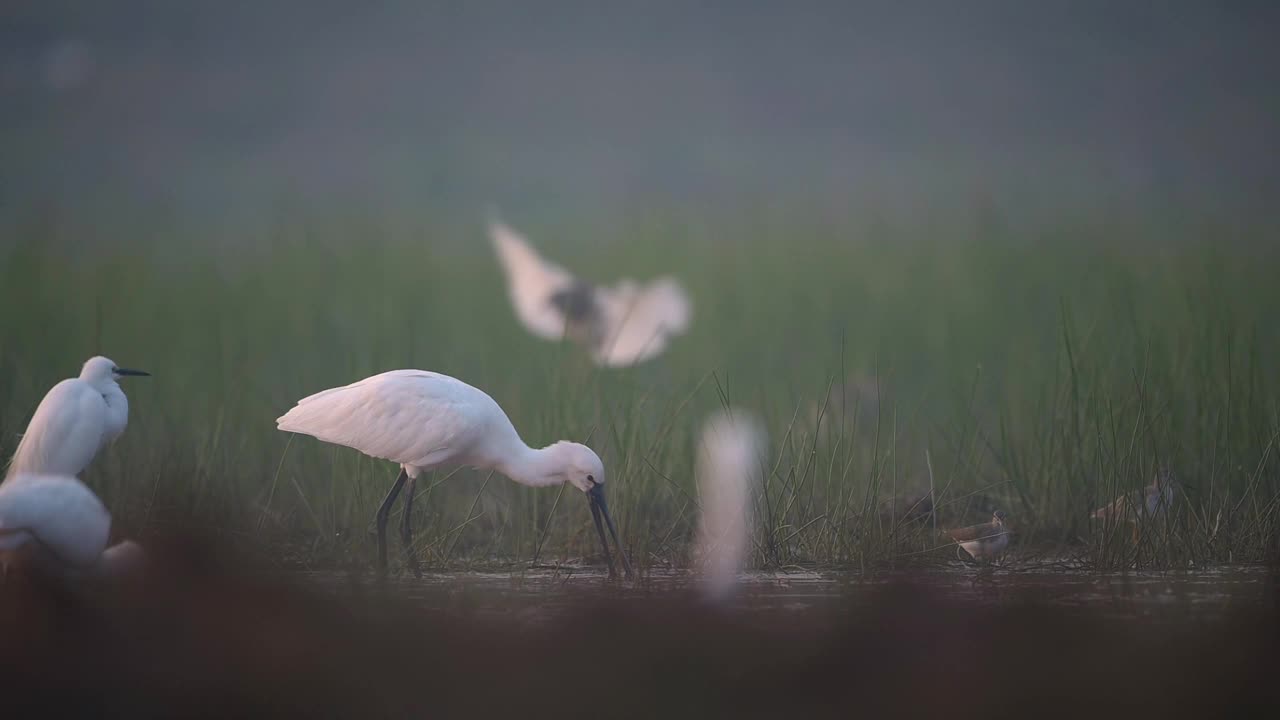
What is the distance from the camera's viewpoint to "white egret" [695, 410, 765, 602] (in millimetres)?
4781

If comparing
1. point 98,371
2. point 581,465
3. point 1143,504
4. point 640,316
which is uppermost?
point 640,316

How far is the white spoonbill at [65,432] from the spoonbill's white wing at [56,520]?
2.65 feet

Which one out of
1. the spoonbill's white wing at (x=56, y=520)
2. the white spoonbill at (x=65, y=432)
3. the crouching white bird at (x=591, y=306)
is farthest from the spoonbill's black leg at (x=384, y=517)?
the crouching white bird at (x=591, y=306)

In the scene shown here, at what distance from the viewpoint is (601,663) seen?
3389 mm

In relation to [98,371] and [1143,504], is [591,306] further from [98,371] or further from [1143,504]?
[1143,504]

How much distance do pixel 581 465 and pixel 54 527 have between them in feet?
5.98

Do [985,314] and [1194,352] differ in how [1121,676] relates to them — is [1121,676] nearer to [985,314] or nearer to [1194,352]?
[1194,352]

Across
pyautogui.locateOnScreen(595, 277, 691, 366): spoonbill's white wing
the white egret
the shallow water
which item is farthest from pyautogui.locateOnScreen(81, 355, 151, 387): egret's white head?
the white egret

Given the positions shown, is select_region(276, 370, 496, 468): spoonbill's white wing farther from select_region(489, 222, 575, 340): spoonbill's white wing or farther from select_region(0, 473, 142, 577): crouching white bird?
select_region(489, 222, 575, 340): spoonbill's white wing

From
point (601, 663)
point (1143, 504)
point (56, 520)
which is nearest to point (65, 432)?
point (56, 520)

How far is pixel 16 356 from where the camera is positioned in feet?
21.9

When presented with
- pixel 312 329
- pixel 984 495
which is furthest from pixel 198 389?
pixel 984 495

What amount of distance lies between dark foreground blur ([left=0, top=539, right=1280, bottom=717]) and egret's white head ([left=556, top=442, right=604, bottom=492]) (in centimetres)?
125

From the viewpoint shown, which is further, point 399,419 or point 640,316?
point 640,316
